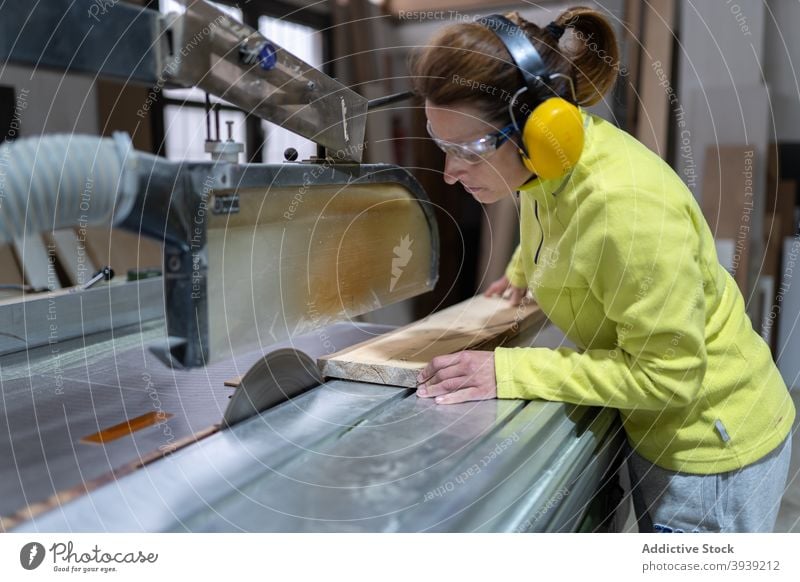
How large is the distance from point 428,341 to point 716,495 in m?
0.56

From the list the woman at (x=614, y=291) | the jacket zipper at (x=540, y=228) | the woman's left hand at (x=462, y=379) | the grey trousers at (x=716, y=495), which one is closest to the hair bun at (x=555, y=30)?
the woman at (x=614, y=291)

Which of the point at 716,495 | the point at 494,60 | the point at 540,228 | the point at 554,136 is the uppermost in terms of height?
the point at 494,60

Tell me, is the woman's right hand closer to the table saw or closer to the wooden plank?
the wooden plank

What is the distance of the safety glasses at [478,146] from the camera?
0.91 m

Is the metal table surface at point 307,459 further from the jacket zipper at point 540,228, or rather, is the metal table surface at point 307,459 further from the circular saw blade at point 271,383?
the jacket zipper at point 540,228

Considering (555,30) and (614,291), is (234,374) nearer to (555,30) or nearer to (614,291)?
(614,291)

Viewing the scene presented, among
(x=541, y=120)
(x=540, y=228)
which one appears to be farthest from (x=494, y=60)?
Result: (x=540, y=228)

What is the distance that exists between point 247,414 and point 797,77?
Answer: 9.42 feet

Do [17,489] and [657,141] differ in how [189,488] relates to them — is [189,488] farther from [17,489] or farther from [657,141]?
[657,141]

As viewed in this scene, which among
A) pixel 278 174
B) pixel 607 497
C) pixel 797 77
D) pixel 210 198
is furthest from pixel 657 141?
pixel 210 198

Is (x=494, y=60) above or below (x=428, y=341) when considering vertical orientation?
above

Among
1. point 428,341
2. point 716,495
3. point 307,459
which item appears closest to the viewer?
point 307,459

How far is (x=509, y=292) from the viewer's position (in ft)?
5.09

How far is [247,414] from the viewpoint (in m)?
0.90
